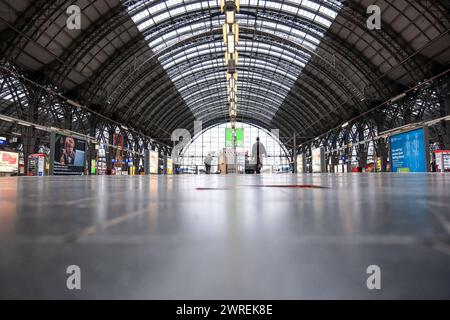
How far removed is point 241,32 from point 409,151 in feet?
70.8

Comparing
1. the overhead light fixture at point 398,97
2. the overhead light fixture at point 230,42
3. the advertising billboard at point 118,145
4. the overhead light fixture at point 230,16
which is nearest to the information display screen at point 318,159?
the overhead light fixture at point 398,97

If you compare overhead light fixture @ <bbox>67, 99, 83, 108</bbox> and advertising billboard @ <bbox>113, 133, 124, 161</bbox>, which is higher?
overhead light fixture @ <bbox>67, 99, 83, 108</bbox>

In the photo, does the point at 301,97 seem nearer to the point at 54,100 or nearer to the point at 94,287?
the point at 54,100

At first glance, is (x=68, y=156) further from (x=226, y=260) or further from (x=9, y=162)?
(x=226, y=260)

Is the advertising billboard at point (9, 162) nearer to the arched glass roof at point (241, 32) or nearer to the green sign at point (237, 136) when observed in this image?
the arched glass roof at point (241, 32)

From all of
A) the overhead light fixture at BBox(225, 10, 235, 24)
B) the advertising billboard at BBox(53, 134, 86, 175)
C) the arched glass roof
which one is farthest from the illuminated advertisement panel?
the advertising billboard at BBox(53, 134, 86, 175)

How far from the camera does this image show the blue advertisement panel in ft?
59.0

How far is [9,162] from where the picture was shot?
744 inches

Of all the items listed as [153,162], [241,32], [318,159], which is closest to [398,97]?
[318,159]

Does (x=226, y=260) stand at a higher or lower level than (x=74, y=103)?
lower

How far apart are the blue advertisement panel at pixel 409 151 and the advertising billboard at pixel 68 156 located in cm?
2193

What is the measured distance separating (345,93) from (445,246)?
36.1 meters

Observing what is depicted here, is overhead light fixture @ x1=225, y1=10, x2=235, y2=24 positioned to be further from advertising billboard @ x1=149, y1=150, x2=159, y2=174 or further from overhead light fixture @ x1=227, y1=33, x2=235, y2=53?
advertising billboard @ x1=149, y1=150, x2=159, y2=174

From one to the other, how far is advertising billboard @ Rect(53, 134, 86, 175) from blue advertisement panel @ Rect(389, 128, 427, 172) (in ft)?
72.0
